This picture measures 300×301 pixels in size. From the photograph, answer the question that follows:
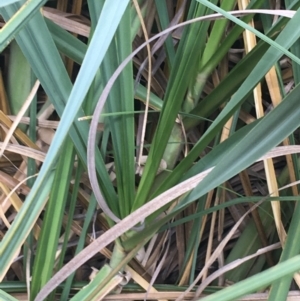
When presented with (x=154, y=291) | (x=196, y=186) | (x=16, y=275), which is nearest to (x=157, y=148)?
(x=196, y=186)

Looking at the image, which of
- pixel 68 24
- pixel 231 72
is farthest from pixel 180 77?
pixel 68 24

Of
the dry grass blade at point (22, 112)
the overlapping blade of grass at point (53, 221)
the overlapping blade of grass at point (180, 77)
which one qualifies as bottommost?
the overlapping blade of grass at point (53, 221)

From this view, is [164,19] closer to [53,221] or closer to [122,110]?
[122,110]

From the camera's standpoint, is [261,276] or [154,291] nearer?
[261,276]

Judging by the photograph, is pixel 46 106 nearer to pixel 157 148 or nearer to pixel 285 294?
pixel 157 148

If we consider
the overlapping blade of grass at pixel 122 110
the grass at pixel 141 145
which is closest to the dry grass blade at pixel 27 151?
the grass at pixel 141 145

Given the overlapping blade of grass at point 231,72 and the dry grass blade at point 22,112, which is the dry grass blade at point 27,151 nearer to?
the dry grass blade at point 22,112
